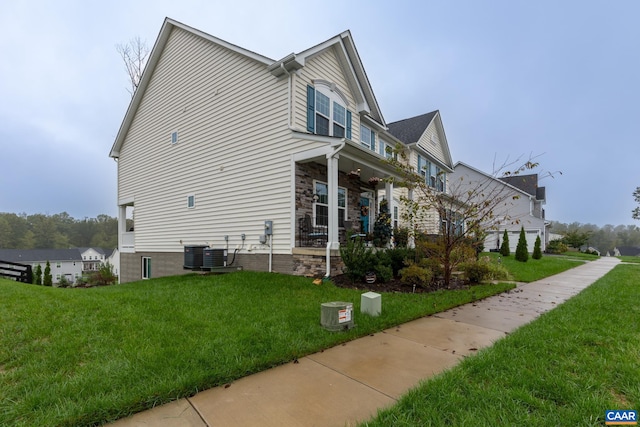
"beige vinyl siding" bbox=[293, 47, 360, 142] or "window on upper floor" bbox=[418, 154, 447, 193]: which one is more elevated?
"beige vinyl siding" bbox=[293, 47, 360, 142]

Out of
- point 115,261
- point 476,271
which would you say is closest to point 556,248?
point 476,271

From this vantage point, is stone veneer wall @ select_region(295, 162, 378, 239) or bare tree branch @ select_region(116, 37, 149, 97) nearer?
stone veneer wall @ select_region(295, 162, 378, 239)

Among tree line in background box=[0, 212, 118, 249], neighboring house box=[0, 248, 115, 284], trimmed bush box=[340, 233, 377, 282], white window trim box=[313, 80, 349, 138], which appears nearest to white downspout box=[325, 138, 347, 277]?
trimmed bush box=[340, 233, 377, 282]

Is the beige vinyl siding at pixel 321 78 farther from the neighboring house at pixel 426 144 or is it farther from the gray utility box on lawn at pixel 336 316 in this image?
the gray utility box on lawn at pixel 336 316

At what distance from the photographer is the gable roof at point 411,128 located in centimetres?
1623

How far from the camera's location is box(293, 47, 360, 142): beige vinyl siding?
28.5ft

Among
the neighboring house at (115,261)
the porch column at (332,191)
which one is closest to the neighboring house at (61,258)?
the neighboring house at (115,261)

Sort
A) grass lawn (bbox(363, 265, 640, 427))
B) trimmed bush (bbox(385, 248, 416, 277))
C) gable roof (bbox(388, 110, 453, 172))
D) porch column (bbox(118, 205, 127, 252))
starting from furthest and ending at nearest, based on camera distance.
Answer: gable roof (bbox(388, 110, 453, 172)) < porch column (bbox(118, 205, 127, 252)) < trimmed bush (bbox(385, 248, 416, 277)) < grass lawn (bbox(363, 265, 640, 427))

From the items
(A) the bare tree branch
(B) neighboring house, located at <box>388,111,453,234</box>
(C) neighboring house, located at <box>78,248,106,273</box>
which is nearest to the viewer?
(B) neighboring house, located at <box>388,111,453,234</box>

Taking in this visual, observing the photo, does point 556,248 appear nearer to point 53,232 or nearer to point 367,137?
point 367,137

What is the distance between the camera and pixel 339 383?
2.61 meters

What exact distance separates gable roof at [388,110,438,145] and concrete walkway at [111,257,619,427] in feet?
43.7

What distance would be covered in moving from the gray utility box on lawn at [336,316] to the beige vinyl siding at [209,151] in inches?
177

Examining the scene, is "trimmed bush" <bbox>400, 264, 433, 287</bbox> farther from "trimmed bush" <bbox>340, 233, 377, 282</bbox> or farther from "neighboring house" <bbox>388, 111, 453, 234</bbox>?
"neighboring house" <bbox>388, 111, 453, 234</bbox>
